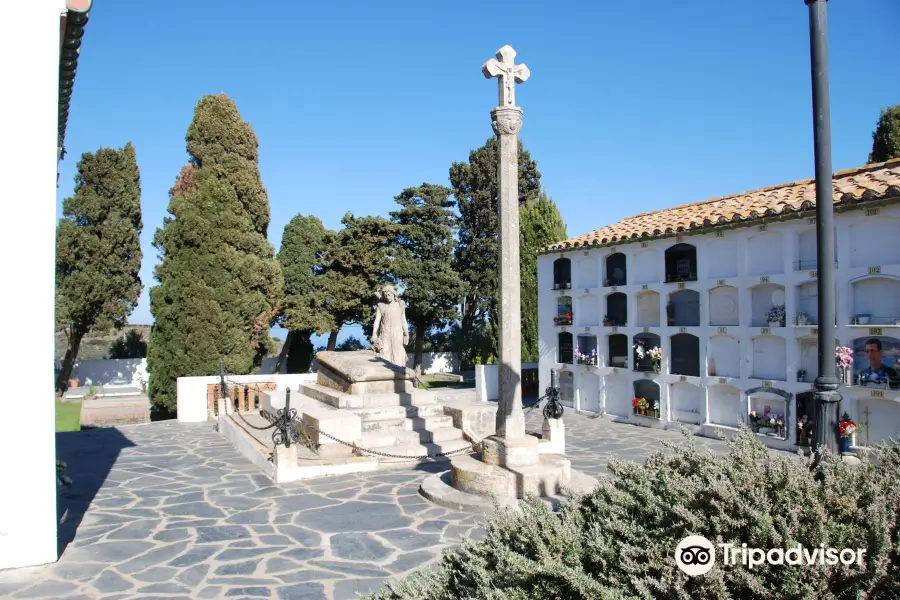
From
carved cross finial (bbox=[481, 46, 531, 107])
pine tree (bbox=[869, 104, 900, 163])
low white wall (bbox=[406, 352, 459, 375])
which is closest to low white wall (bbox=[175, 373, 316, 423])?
carved cross finial (bbox=[481, 46, 531, 107])

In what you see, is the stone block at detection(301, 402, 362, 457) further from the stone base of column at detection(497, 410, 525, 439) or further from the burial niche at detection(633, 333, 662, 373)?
the burial niche at detection(633, 333, 662, 373)

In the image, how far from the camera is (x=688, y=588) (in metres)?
2.85

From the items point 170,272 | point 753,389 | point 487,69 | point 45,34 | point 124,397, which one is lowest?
point 124,397

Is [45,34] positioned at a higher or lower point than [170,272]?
higher

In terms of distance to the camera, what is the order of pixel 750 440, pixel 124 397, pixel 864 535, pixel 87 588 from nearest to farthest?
pixel 864 535 < pixel 750 440 < pixel 87 588 < pixel 124 397

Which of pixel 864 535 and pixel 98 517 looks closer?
pixel 864 535

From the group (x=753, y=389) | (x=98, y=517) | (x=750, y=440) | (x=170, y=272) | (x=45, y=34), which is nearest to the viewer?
(x=750, y=440)

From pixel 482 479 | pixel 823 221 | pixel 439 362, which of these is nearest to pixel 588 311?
pixel 482 479

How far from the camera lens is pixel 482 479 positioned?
7.02 metres

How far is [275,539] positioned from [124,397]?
21.2 metres

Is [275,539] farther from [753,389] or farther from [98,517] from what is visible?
[753,389]

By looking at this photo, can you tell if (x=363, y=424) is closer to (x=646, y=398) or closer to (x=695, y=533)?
(x=646, y=398)

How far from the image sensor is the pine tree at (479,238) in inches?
1067

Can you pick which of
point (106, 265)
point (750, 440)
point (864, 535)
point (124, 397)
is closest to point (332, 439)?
point (750, 440)
